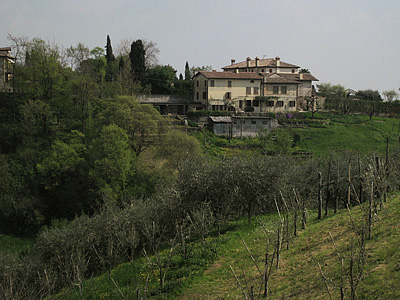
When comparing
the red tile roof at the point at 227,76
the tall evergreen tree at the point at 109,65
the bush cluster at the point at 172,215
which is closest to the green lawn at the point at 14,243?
the bush cluster at the point at 172,215

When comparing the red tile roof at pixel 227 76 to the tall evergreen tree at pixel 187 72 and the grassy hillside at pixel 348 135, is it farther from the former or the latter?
the tall evergreen tree at pixel 187 72

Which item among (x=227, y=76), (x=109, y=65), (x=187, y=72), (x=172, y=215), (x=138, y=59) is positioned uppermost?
(x=138, y=59)

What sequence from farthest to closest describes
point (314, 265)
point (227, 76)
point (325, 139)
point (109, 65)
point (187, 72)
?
point (187, 72)
point (109, 65)
point (227, 76)
point (325, 139)
point (314, 265)

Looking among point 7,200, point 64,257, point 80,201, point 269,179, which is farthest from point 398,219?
point 7,200

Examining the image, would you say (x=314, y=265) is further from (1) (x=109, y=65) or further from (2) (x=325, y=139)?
(1) (x=109, y=65)

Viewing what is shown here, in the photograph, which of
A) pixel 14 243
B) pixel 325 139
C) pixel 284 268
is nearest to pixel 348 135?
pixel 325 139

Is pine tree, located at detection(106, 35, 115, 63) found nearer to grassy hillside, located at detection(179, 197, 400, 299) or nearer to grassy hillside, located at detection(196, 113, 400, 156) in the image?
grassy hillside, located at detection(196, 113, 400, 156)

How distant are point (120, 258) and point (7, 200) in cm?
1989

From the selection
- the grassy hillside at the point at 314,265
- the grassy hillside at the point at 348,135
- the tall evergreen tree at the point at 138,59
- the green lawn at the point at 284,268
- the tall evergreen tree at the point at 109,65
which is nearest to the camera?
the grassy hillside at the point at 314,265

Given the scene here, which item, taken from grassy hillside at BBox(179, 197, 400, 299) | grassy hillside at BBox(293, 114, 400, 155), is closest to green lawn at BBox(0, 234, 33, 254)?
grassy hillside at BBox(179, 197, 400, 299)

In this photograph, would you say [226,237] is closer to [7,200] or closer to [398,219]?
[398,219]

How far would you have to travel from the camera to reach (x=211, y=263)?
55.0 feet

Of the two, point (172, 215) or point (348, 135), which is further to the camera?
point (348, 135)

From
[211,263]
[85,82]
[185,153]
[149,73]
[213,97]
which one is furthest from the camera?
[149,73]
